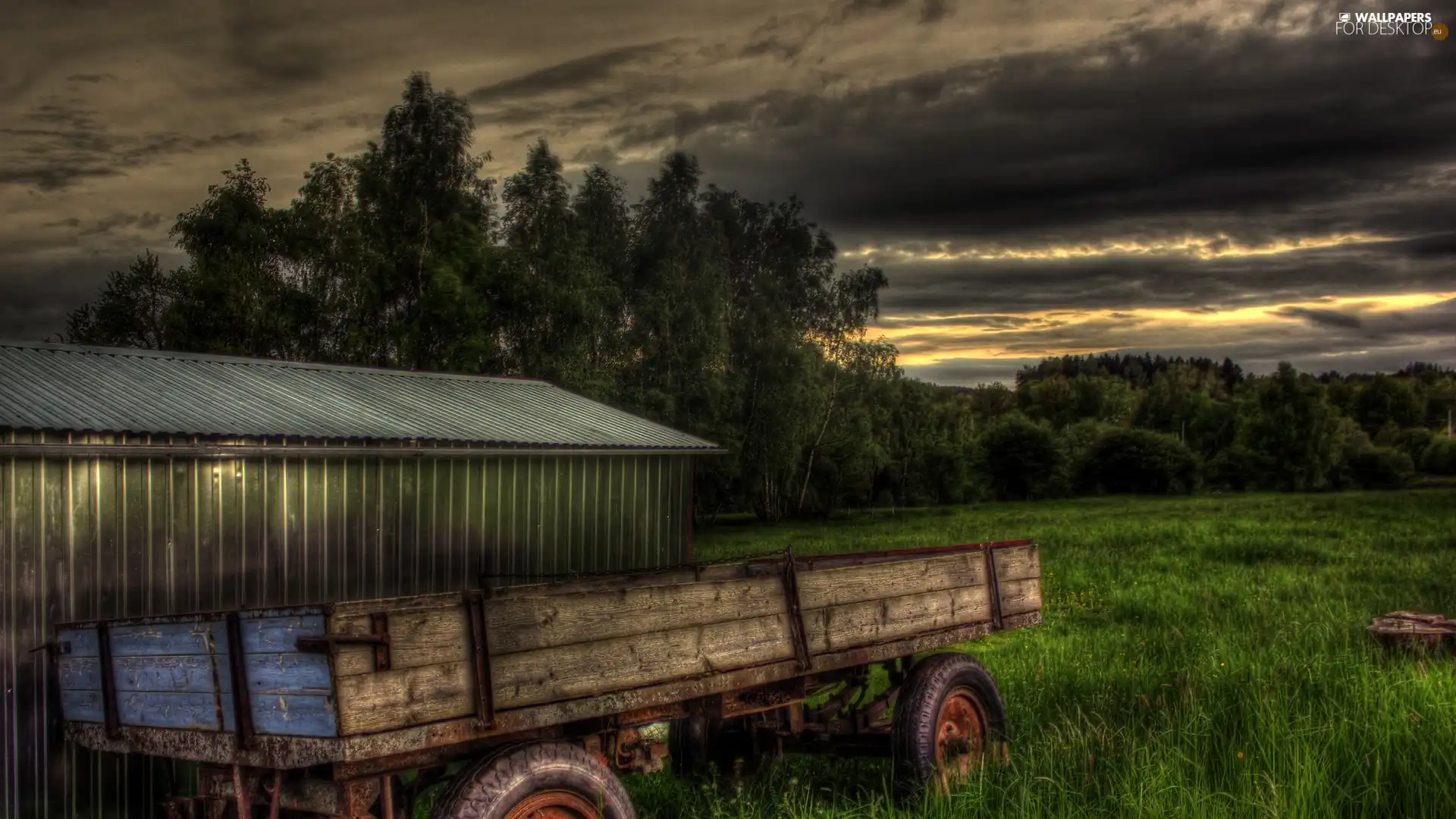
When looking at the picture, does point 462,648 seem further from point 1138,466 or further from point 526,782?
point 1138,466

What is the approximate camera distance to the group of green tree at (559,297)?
3481 cm

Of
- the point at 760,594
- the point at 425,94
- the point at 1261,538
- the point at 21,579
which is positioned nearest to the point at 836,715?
the point at 760,594

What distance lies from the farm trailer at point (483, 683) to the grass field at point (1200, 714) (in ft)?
2.56

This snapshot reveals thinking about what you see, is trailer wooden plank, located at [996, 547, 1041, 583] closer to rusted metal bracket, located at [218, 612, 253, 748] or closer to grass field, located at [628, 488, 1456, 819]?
grass field, located at [628, 488, 1456, 819]

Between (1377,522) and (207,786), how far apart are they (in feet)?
122

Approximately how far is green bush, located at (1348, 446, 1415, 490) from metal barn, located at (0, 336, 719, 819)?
69.4 m

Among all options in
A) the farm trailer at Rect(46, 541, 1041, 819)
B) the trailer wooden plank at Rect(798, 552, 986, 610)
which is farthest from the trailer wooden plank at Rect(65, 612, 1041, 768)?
the trailer wooden plank at Rect(798, 552, 986, 610)

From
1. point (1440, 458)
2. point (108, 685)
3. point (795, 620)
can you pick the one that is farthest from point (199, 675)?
point (1440, 458)

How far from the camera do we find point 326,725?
430cm

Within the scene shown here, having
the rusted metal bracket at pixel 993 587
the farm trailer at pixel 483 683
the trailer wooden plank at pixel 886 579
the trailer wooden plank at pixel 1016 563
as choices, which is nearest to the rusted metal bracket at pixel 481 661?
the farm trailer at pixel 483 683

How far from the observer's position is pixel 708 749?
8055 mm

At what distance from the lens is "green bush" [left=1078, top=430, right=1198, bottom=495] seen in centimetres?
6750

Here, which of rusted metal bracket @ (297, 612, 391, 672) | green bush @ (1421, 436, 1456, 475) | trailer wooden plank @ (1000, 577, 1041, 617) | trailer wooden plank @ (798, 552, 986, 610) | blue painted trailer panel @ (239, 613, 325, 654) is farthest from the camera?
green bush @ (1421, 436, 1456, 475)

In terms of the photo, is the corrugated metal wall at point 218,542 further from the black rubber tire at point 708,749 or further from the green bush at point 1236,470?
the green bush at point 1236,470
